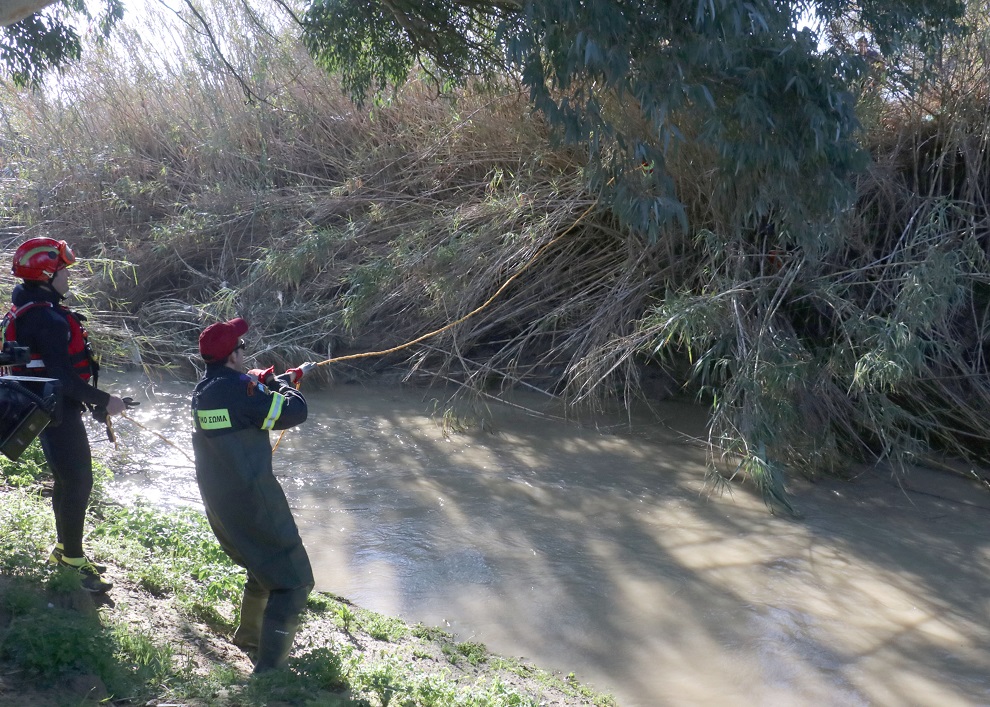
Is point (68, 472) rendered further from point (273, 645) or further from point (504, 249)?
point (504, 249)

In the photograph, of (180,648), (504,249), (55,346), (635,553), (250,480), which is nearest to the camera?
(250,480)

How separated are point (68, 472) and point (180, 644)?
89cm

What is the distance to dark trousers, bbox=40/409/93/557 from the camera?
3758 millimetres

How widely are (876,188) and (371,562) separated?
5272 mm

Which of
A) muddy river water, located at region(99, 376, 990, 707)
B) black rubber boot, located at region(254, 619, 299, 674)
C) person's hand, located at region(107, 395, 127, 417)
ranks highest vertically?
person's hand, located at region(107, 395, 127, 417)

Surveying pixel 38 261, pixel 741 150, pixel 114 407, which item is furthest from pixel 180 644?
pixel 741 150

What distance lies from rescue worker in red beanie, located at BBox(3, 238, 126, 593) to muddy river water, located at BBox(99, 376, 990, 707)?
62.1 inches

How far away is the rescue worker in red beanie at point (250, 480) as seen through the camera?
330 cm

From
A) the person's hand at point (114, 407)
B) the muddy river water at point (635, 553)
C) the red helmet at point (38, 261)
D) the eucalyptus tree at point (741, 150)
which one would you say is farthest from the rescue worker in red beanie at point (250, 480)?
the eucalyptus tree at point (741, 150)

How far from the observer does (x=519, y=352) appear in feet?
27.8

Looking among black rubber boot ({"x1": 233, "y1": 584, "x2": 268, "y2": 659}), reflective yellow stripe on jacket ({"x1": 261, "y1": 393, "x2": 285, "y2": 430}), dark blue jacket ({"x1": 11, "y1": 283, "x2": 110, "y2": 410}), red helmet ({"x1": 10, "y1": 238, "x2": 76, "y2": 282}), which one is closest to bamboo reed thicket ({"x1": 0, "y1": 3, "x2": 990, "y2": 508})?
reflective yellow stripe on jacket ({"x1": 261, "y1": 393, "x2": 285, "y2": 430})

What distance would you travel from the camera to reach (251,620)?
3.74 m

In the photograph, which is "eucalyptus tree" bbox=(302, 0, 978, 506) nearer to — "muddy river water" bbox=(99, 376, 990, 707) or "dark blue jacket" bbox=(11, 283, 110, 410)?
"muddy river water" bbox=(99, 376, 990, 707)

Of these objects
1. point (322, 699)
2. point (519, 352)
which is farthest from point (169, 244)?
point (322, 699)
